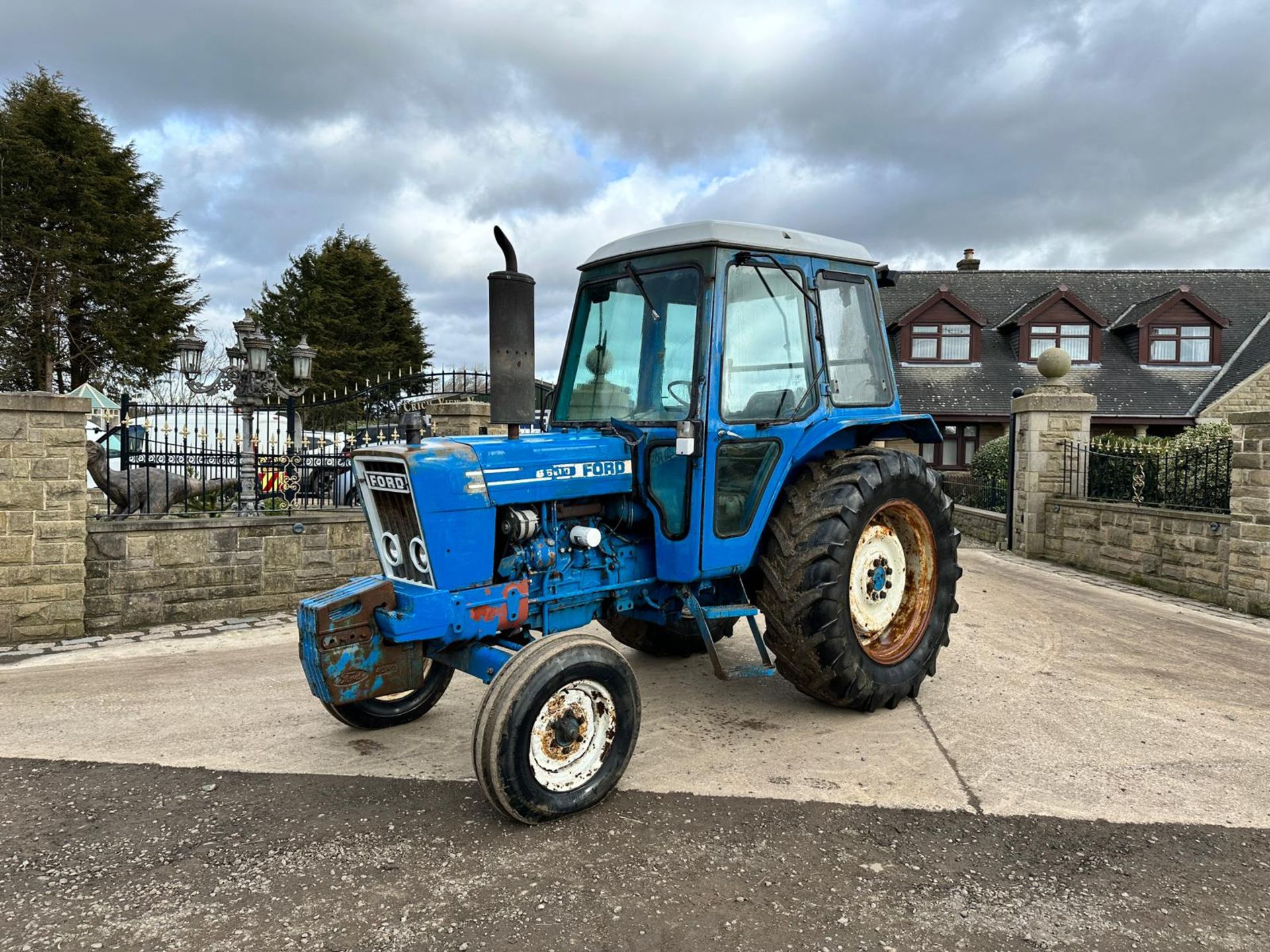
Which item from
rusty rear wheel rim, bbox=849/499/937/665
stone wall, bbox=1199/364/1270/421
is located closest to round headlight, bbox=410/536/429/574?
rusty rear wheel rim, bbox=849/499/937/665

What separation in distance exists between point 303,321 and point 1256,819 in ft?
109

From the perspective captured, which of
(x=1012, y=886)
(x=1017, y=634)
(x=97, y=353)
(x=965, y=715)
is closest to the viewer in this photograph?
(x=1012, y=886)

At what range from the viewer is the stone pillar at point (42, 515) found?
5.59m

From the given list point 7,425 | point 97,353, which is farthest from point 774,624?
point 97,353

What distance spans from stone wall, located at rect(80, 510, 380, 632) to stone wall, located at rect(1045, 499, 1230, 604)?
7.51 metres

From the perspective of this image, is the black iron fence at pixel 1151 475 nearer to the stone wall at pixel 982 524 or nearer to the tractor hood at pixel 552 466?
the stone wall at pixel 982 524

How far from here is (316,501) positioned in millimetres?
8211

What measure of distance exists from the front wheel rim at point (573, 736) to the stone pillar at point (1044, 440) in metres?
8.25

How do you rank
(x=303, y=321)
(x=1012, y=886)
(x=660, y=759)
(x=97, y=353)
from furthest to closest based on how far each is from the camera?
(x=303, y=321) → (x=97, y=353) → (x=660, y=759) → (x=1012, y=886)

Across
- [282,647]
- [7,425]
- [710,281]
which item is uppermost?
[710,281]

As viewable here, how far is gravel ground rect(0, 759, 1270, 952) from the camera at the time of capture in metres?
2.39

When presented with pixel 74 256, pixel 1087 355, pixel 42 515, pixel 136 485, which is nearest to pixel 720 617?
pixel 42 515

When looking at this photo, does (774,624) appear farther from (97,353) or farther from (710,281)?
(97,353)

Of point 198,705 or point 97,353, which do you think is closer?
point 198,705
